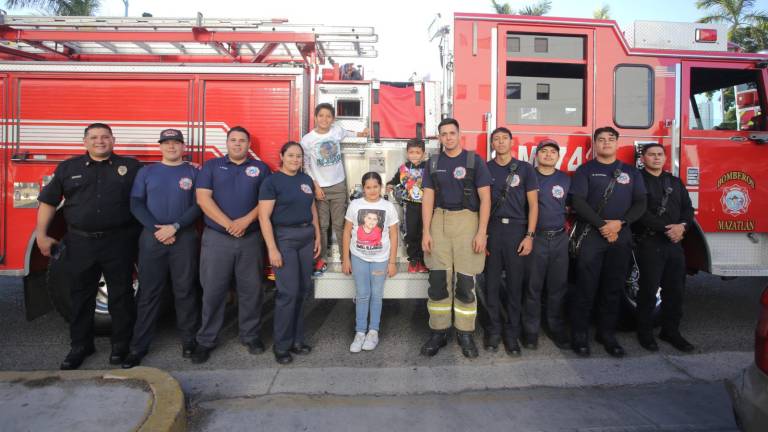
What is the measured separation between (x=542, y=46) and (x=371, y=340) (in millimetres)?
3057

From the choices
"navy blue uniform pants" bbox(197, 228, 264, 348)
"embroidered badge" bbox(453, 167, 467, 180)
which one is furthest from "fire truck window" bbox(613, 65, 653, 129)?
"navy blue uniform pants" bbox(197, 228, 264, 348)

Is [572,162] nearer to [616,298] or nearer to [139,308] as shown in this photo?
[616,298]

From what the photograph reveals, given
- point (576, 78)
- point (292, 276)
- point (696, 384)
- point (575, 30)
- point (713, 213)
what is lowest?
point (696, 384)

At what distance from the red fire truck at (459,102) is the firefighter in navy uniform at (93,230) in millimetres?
394

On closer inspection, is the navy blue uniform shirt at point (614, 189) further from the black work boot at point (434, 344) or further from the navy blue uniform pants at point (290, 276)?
the navy blue uniform pants at point (290, 276)

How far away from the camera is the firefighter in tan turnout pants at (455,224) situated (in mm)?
3689

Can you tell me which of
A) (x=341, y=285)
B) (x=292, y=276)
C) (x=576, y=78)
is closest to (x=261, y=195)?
(x=292, y=276)

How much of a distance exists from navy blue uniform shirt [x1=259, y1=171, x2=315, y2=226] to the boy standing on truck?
0.79 meters

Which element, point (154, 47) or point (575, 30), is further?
point (154, 47)

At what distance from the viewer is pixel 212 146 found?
414cm

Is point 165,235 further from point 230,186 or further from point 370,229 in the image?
point 370,229

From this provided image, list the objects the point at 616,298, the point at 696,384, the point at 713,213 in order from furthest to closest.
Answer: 1. the point at 713,213
2. the point at 616,298
3. the point at 696,384

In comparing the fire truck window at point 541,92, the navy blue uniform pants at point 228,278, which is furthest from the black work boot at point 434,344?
the fire truck window at point 541,92

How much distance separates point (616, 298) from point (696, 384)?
83 centimetres
